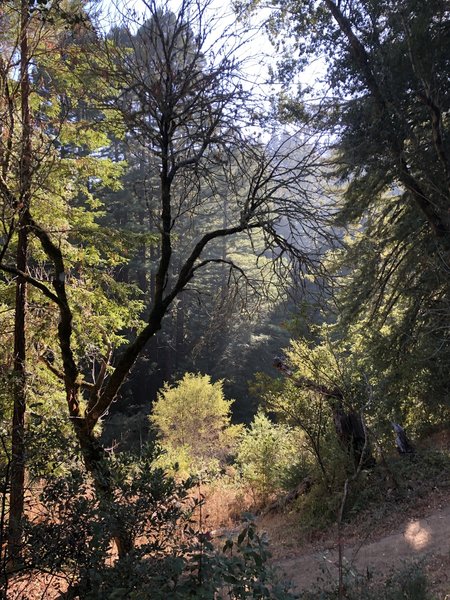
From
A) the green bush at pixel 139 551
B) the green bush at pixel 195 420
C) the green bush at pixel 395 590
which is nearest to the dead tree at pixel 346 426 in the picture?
the green bush at pixel 395 590

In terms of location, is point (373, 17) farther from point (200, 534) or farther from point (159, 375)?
point (159, 375)

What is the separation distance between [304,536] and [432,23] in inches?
331

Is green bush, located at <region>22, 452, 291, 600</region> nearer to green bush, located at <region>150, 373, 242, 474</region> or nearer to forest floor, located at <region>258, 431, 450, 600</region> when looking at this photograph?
forest floor, located at <region>258, 431, 450, 600</region>

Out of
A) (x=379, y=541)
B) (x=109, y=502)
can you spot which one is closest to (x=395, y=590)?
(x=109, y=502)

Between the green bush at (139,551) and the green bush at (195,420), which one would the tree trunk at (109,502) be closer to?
the green bush at (139,551)

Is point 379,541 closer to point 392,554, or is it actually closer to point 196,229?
point 392,554

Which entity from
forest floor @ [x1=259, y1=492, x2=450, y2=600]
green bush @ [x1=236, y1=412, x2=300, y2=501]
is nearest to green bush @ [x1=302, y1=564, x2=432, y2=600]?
forest floor @ [x1=259, y1=492, x2=450, y2=600]

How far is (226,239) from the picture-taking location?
84.9ft

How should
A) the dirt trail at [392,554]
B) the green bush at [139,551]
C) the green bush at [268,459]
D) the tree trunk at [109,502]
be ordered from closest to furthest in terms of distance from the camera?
the green bush at [139,551]
the tree trunk at [109,502]
the dirt trail at [392,554]
the green bush at [268,459]

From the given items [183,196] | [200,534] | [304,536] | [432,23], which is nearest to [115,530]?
[200,534]

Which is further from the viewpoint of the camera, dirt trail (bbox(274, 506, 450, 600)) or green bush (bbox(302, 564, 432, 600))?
dirt trail (bbox(274, 506, 450, 600))

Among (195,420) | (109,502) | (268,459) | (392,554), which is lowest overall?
(392,554)

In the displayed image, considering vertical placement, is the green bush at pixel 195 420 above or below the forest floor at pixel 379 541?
above

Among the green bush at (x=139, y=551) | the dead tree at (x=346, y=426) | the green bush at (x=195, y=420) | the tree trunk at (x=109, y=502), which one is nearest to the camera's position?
the green bush at (x=139, y=551)
